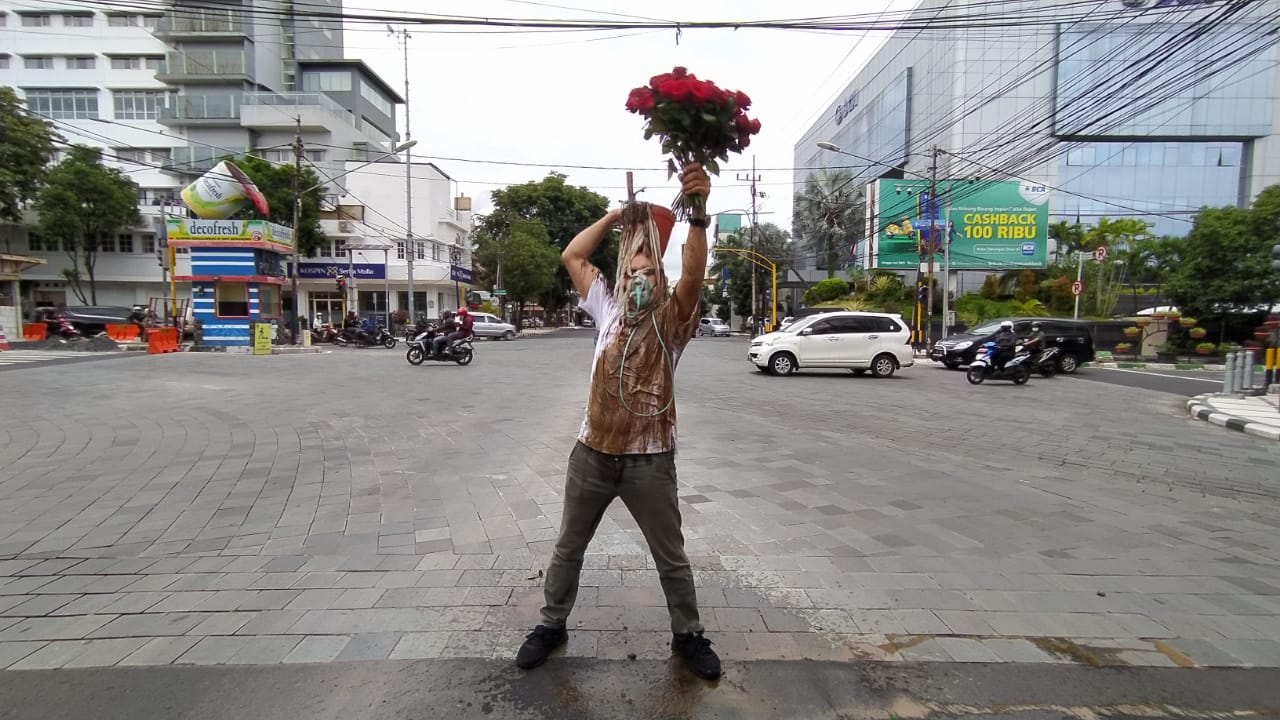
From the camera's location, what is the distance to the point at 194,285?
23000 mm

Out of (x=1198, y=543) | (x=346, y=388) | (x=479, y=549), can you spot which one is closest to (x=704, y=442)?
(x=479, y=549)

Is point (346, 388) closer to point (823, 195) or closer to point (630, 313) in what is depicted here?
point (630, 313)

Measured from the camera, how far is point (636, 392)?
2.57 metres

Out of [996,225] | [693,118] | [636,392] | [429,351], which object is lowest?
[429,351]

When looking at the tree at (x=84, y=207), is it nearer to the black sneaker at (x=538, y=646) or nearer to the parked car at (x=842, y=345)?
the parked car at (x=842, y=345)

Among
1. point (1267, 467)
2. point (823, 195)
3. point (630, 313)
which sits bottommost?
point (1267, 467)

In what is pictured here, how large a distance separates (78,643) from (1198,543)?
629 cm

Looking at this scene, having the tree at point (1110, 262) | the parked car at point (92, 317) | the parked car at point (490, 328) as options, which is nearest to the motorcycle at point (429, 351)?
the parked car at point (92, 317)

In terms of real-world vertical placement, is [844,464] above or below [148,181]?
below

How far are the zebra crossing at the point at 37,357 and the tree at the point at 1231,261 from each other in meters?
35.9

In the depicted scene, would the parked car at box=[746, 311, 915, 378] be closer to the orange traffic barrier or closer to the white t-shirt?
the white t-shirt

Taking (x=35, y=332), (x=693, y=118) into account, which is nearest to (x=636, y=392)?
(x=693, y=118)

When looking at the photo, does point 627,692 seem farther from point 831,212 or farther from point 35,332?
point 831,212

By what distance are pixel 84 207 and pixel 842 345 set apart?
38866mm
